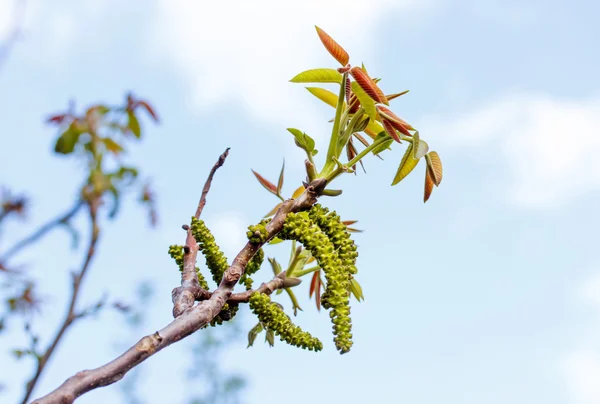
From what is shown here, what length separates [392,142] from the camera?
5.96ft

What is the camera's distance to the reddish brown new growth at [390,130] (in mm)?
1710

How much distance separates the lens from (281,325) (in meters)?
1.67

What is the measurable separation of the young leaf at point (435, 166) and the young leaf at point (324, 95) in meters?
0.32

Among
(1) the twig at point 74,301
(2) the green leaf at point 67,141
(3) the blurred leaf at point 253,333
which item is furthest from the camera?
(3) the blurred leaf at point 253,333

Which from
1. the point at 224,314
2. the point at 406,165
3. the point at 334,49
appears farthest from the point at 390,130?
the point at 224,314

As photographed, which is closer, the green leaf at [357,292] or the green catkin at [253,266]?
the green catkin at [253,266]

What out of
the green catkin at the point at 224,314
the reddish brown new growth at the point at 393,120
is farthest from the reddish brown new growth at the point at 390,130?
the green catkin at the point at 224,314

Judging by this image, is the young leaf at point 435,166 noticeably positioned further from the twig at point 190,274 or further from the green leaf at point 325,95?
the twig at point 190,274

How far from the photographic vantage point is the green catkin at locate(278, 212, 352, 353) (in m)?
1.56

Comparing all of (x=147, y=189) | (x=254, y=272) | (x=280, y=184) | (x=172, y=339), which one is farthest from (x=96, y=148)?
(x=280, y=184)

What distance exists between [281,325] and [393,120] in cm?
62

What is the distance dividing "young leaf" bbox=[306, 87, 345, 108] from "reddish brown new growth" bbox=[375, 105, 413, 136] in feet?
0.64

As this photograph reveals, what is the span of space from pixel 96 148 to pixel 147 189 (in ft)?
0.30

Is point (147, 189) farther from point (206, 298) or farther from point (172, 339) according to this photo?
point (206, 298)
